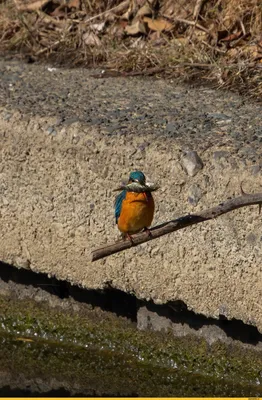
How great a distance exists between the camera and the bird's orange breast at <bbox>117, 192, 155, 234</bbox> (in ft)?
12.6

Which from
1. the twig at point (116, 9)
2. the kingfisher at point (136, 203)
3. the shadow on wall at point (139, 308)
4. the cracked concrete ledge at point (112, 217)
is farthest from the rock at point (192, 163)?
the twig at point (116, 9)

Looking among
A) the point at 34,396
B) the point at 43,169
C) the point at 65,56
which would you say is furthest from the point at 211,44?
the point at 34,396

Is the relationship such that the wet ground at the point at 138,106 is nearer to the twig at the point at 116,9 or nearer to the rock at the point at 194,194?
the rock at the point at 194,194

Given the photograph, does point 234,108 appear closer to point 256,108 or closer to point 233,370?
point 256,108

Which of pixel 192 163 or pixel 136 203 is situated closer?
pixel 136 203

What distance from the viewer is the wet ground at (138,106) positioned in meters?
4.70

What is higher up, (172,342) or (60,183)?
(60,183)

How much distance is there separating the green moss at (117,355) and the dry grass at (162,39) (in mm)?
1496

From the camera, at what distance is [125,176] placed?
15.1 feet

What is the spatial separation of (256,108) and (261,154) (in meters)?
0.81

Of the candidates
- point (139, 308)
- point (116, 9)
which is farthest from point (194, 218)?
point (116, 9)

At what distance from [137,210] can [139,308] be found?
1.19 m

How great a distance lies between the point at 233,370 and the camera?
454 centimetres

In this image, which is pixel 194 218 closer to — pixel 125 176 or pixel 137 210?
pixel 137 210
